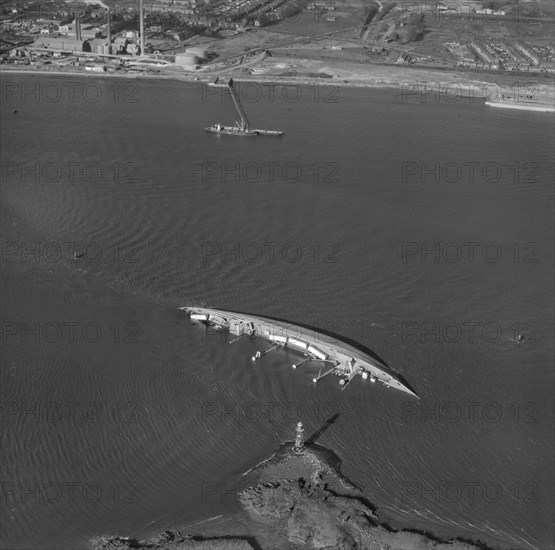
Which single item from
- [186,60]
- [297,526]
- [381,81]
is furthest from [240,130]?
[297,526]

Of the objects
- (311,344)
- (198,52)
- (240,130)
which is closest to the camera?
(311,344)

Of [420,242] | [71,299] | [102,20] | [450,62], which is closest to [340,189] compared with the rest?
[420,242]

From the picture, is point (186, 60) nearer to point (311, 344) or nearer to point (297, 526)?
point (311, 344)

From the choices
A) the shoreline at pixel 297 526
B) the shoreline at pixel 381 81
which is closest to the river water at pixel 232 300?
the shoreline at pixel 297 526

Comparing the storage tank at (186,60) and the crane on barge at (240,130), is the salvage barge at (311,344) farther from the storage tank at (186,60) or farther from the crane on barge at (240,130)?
the storage tank at (186,60)

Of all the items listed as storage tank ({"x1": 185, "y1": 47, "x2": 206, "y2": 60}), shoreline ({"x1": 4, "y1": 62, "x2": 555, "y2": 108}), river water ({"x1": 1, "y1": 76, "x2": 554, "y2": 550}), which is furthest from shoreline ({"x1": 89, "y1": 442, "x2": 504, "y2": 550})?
storage tank ({"x1": 185, "y1": 47, "x2": 206, "y2": 60})

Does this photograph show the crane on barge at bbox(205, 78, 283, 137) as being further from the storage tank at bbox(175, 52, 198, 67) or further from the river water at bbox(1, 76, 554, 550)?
the storage tank at bbox(175, 52, 198, 67)
